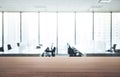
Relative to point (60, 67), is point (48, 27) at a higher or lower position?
higher

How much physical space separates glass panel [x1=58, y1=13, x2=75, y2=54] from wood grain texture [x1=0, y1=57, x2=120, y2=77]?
31.9ft

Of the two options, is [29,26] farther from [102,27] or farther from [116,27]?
[116,27]

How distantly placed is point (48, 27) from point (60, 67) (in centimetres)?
1000

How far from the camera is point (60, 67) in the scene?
615mm

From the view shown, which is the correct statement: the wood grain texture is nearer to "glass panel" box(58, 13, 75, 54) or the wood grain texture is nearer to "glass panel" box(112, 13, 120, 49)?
"glass panel" box(58, 13, 75, 54)

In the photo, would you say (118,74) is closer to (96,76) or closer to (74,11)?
(96,76)

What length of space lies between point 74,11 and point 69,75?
31.7ft

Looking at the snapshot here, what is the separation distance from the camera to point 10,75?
1.80ft

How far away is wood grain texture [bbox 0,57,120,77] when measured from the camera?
0.55m

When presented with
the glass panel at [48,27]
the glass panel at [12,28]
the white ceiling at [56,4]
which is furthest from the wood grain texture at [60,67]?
the glass panel at [12,28]

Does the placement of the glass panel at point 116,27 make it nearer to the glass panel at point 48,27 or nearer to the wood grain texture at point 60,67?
the glass panel at point 48,27

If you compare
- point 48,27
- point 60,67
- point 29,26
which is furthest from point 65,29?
point 60,67

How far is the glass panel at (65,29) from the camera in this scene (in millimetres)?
10414

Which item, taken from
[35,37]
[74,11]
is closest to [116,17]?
[74,11]
